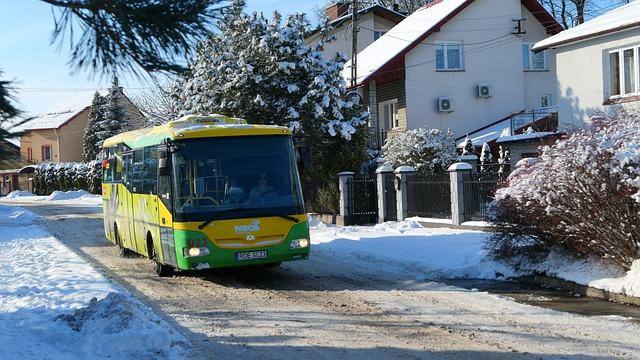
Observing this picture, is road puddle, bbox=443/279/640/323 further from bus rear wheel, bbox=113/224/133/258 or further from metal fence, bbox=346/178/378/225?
metal fence, bbox=346/178/378/225

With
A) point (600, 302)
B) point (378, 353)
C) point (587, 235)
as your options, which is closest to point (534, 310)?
point (600, 302)

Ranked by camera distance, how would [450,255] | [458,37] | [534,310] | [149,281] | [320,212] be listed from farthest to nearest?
[458,37]
[320,212]
[450,255]
[149,281]
[534,310]

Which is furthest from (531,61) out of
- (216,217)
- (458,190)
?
(216,217)

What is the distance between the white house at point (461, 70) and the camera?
34750mm

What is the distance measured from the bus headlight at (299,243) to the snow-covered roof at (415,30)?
2232 centimetres

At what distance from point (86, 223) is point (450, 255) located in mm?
19309

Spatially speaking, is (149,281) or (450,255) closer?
(149,281)

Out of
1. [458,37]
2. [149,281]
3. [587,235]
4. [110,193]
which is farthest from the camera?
[458,37]

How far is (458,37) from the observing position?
35.6 meters

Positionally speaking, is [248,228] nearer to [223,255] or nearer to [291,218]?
[223,255]

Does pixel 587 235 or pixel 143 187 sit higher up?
pixel 143 187

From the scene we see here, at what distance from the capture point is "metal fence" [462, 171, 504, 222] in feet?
58.9

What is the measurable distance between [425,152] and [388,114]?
1134cm

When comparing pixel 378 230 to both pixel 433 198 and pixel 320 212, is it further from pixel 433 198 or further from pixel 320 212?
pixel 320 212
